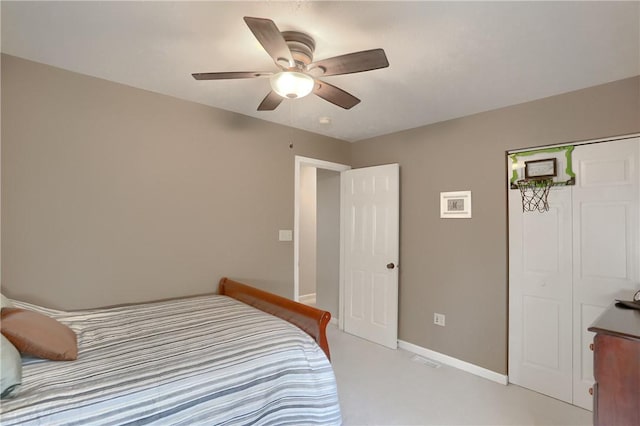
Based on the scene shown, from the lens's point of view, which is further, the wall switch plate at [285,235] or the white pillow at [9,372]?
the wall switch plate at [285,235]

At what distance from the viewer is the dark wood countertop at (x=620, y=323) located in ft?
4.59

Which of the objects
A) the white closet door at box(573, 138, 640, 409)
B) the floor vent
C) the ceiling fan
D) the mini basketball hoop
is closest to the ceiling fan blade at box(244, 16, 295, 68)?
the ceiling fan

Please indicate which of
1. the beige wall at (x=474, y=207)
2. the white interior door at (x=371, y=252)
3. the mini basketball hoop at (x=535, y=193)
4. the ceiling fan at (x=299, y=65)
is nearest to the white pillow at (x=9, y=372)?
the ceiling fan at (x=299, y=65)

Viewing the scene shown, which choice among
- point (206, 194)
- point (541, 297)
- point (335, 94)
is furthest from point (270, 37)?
point (541, 297)

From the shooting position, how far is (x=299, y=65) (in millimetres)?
1851

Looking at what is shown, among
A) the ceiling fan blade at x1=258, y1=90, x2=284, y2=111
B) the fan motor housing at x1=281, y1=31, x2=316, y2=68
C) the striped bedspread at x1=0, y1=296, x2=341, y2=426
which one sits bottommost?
the striped bedspread at x1=0, y1=296, x2=341, y2=426

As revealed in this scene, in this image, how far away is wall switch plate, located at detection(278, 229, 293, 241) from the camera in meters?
3.41

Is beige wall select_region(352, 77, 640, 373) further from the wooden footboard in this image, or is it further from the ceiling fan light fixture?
the ceiling fan light fixture

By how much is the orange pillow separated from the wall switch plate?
2.01 m

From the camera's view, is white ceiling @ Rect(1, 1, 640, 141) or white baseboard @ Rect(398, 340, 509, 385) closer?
white ceiling @ Rect(1, 1, 640, 141)

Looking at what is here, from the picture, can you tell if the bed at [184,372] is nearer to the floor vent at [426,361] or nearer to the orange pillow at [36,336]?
the orange pillow at [36,336]

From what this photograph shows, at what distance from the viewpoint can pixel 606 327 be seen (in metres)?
1.47

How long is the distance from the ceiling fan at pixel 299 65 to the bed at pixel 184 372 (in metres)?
1.42

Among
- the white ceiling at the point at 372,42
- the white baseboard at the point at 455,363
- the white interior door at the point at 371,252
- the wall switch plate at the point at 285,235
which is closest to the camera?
the white ceiling at the point at 372,42
